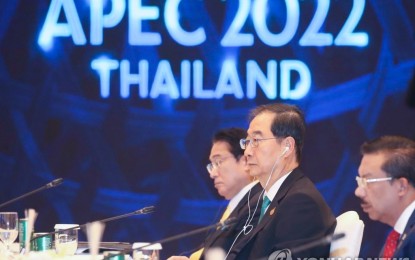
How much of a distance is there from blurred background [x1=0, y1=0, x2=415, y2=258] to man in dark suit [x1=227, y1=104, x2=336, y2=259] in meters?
2.11

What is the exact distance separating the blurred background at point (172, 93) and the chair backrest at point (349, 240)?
102 inches

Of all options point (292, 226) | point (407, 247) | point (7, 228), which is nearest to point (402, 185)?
point (407, 247)

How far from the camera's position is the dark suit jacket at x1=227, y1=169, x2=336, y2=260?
344cm

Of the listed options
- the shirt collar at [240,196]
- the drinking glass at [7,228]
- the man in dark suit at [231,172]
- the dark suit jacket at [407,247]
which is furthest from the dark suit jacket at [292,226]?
the drinking glass at [7,228]

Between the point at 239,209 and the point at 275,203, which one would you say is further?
the point at 239,209

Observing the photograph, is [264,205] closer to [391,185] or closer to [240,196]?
[240,196]

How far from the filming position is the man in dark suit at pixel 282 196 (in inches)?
136

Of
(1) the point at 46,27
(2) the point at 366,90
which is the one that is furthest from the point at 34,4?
(2) the point at 366,90

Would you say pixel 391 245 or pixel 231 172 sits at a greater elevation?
pixel 231 172

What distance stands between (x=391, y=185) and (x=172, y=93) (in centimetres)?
316

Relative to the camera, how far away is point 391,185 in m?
3.18

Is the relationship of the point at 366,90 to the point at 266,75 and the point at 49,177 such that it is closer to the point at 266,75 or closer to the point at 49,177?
the point at 266,75

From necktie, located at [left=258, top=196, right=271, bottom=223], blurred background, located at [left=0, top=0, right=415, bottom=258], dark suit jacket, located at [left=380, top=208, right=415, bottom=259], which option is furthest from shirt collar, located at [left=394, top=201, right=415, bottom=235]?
blurred background, located at [left=0, top=0, right=415, bottom=258]

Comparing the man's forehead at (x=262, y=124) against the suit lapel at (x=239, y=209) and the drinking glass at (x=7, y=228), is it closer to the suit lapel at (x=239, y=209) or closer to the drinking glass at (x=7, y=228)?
the suit lapel at (x=239, y=209)
